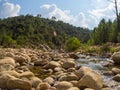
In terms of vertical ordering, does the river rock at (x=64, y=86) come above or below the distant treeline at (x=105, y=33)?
below

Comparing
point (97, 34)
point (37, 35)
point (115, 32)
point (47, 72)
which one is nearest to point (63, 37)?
point (37, 35)

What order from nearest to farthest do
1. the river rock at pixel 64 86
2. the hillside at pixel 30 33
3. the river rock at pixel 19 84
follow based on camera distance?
1. the river rock at pixel 64 86
2. the river rock at pixel 19 84
3. the hillside at pixel 30 33

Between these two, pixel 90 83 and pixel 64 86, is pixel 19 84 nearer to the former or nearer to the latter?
pixel 64 86

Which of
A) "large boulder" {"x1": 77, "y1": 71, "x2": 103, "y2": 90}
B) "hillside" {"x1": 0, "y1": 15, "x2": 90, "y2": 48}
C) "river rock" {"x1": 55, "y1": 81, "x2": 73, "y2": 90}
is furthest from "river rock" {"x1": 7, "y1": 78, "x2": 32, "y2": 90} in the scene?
"hillside" {"x1": 0, "y1": 15, "x2": 90, "y2": 48}

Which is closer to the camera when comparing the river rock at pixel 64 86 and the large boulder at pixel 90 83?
the river rock at pixel 64 86

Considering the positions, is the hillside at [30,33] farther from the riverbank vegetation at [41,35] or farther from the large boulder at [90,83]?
the large boulder at [90,83]

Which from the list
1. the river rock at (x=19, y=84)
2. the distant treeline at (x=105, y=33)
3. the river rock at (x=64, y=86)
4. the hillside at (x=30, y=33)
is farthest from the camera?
the hillside at (x=30, y=33)

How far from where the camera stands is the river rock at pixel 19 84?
35.4 ft

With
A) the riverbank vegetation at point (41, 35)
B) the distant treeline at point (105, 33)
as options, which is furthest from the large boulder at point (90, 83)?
the distant treeline at point (105, 33)

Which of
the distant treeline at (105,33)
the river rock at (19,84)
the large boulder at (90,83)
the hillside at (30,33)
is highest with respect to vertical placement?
the hillside at (30,33)

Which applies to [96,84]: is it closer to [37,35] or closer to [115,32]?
[115,32]

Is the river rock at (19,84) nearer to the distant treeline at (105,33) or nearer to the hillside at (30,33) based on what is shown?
the distant treeline at (105,33)

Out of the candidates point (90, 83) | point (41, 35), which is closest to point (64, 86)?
point (90, 83)

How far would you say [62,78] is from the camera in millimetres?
12359
